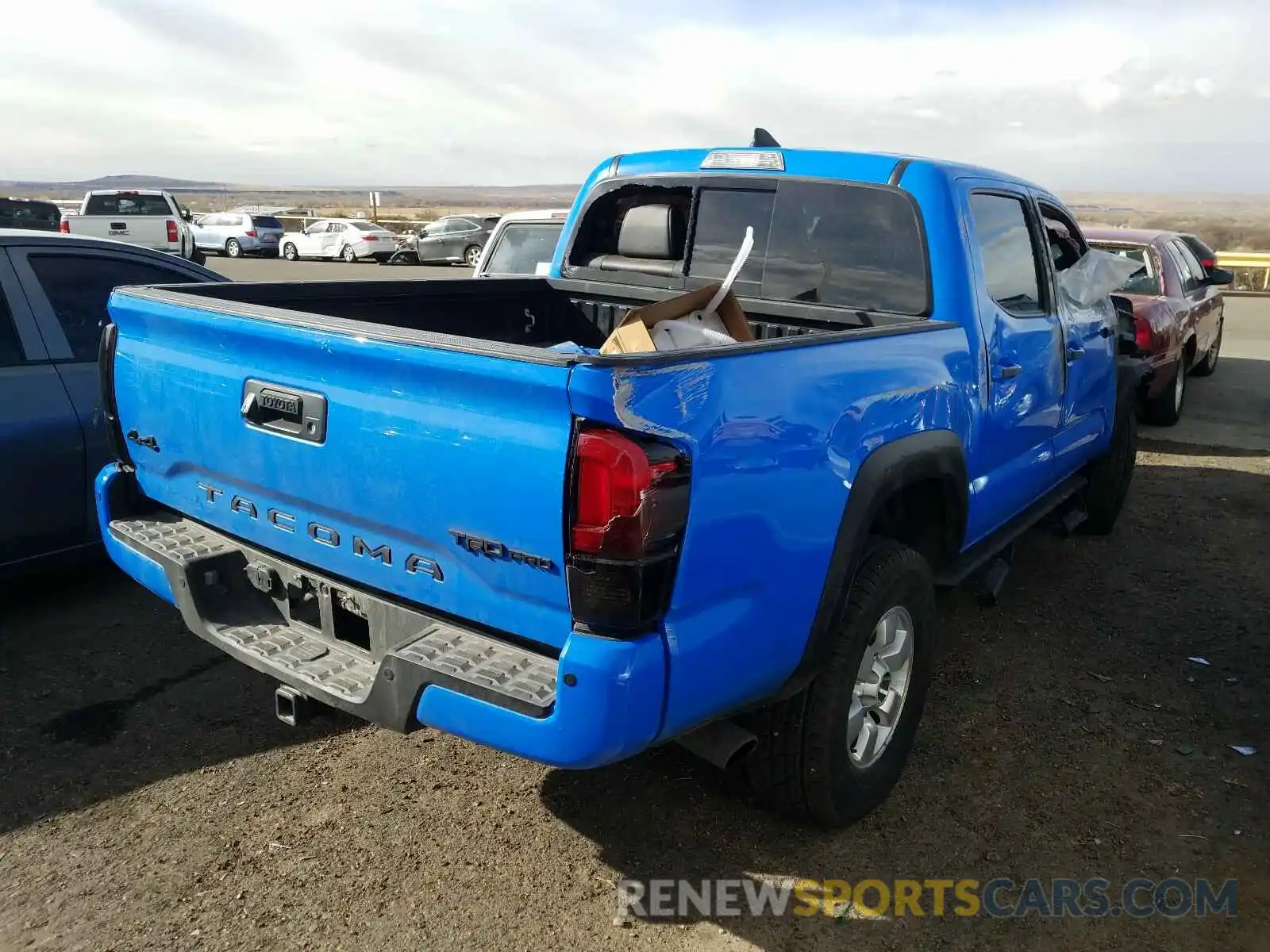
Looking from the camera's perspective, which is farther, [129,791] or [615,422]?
[129,791]

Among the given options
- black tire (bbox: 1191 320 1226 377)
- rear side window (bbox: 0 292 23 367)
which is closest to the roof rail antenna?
rear side window (bbox: 0 292 23 367)

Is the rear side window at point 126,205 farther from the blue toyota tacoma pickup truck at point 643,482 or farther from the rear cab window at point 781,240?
the blue toyota tacoma pickup truck at point 643,482

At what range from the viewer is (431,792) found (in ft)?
10.6

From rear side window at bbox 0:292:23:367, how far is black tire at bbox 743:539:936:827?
3.54 m

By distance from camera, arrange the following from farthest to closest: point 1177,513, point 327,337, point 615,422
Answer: point 1177,513, point 327,337, point 615,422

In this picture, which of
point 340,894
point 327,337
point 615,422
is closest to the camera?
point 615,422

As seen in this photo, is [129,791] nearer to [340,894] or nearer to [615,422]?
[340,894]

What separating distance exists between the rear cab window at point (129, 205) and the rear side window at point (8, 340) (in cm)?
2102

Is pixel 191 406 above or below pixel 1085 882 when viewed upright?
Result: above

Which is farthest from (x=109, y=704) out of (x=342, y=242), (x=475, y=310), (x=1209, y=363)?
(x=342, y=242)

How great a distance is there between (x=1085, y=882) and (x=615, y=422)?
6.74ft

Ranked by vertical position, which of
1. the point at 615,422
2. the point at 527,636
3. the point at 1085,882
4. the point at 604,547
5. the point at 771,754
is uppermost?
the point at 615,422

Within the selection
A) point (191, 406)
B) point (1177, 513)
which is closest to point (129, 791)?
point (191, 406)

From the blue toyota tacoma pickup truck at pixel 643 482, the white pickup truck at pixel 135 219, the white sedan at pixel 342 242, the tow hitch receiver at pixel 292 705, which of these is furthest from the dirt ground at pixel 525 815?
the white sedan at pixel 342 242
